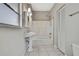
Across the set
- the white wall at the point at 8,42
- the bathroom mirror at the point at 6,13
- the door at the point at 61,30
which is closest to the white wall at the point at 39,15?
the door at the point at 61,30

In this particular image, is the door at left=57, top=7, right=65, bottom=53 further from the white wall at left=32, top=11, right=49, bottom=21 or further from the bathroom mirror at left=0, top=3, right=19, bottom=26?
the bathroom mirror at left=0, top=3, right=19, bottom=26

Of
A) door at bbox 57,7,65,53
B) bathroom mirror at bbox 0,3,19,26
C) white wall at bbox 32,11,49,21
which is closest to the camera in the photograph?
bathroom mirror at bbox 0,3,19,26

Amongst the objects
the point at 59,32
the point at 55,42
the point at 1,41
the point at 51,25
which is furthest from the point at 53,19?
the point at 1,41

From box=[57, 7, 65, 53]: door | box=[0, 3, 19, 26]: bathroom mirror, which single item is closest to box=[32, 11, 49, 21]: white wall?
box=[57, 7, 65, 53]: door

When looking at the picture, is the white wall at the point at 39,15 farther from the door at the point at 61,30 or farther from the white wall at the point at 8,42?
the white wall at the point at 8,42

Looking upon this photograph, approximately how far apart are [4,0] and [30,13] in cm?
248

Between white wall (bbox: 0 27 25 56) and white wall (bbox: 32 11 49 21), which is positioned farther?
white wall (bbox: 32 11 49 21)

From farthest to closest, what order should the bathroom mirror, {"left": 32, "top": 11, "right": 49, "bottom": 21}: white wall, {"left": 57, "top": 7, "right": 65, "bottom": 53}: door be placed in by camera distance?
{"left": 32, "top": 11, "right": 49, "bottom": 21}: white wall, {"left": 57, "top": 7, "right": 65, "bottom": 53}: door, the bathroom mirror

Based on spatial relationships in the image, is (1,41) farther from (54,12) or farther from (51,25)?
(54,12)

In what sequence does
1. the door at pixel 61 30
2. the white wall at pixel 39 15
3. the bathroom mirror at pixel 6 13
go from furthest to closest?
the white wall at pixel 39 15, the door at pixel 61 30, the bathroom mirror at pixel 6 13

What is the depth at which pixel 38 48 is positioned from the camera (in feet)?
8.75

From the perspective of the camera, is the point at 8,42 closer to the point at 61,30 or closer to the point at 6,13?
the point at 6,13

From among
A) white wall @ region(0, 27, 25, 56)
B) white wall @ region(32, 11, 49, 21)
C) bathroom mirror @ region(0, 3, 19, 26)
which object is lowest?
white wall @ region(0, 27, 25, 56)

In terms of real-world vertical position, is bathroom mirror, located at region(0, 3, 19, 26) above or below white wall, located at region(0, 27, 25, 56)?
above
